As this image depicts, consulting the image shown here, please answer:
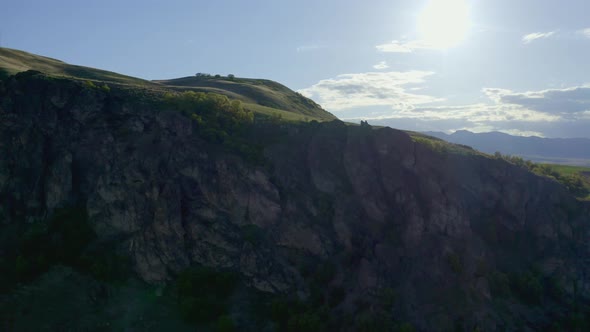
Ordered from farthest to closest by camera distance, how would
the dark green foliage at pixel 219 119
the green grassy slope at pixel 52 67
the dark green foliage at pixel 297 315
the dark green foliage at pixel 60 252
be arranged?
the green grassy slope at pixel 52 67 → the dark green foliage at pixel 219 119 → the dark green foliage at pixel 60 252 → the dark green foliage at pixel 297 315

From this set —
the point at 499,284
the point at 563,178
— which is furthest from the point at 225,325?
the point at 563,178

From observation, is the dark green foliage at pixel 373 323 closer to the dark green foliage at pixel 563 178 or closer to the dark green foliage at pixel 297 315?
the dark green foliage at pixel 297 315

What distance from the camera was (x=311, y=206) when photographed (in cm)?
3459

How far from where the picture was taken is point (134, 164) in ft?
120

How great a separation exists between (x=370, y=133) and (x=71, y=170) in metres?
28.9

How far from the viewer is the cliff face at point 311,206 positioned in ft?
101

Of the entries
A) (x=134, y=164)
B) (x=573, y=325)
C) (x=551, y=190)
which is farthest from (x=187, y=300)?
(x=551, y=190)

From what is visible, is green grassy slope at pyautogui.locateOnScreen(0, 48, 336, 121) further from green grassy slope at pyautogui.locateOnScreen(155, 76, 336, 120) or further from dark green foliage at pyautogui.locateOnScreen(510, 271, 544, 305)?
dark green foliage at pyautogui.locateOnScreen(510, 271, 544, 305)

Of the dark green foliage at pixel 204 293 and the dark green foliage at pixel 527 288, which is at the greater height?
the dark green foliage at pixel 527 288

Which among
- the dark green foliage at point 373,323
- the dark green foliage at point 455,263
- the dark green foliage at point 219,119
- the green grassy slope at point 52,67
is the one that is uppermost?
the green grassy slope at point 52,67

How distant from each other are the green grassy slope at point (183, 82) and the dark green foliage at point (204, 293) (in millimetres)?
18572

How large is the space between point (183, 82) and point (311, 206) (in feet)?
152

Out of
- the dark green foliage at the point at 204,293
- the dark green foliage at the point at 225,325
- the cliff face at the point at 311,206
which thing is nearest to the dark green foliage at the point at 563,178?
the cliff face at the point at 311,206

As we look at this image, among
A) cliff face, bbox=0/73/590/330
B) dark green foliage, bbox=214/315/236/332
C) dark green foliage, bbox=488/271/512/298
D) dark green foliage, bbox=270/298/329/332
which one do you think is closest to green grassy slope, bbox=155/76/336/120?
cliff face, bbox=0/73/590/330
